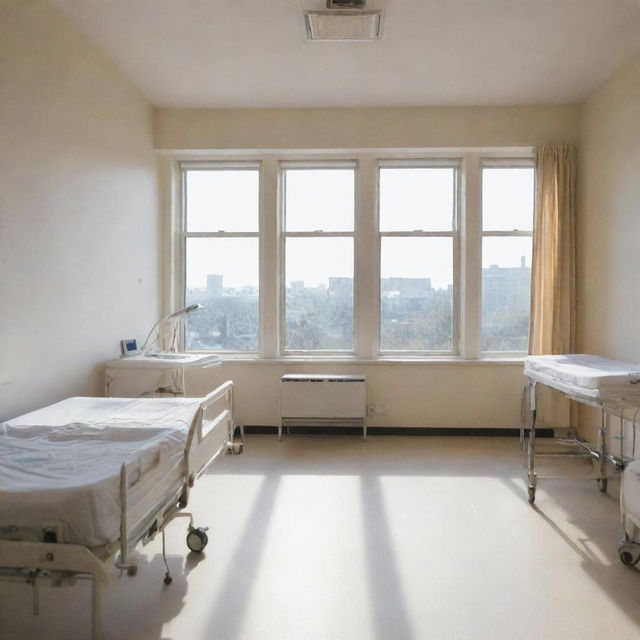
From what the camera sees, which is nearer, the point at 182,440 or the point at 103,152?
the point at 182,440

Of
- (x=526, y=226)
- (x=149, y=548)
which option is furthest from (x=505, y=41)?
(x=149, y=548)

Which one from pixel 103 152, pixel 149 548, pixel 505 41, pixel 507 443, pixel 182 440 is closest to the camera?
pixel 182 440

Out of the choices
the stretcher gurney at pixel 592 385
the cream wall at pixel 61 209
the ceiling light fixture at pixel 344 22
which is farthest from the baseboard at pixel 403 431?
the ceiling light fixture at pixel 344 22

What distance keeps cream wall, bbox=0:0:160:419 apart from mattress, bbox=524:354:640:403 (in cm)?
313

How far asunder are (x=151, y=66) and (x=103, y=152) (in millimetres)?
810

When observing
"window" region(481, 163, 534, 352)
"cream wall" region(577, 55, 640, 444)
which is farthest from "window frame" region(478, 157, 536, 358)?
"cream wall" region(577, 55, 640, 444)

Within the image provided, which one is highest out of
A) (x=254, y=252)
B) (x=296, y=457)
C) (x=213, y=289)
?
(x=254, y=252)

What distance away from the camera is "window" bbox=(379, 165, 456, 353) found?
176 inches

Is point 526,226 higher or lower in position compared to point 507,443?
higher

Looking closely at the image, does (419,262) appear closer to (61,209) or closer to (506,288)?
(506,288)

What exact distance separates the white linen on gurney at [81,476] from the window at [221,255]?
252 cm

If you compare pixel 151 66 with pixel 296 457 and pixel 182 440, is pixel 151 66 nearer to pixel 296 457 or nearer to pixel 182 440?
pixel 182 440

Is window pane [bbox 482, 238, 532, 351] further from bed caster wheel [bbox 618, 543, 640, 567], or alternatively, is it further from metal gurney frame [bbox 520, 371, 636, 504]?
bed caster wheel [bbox 618, 543, 640, 567]

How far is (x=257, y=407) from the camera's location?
442cm
